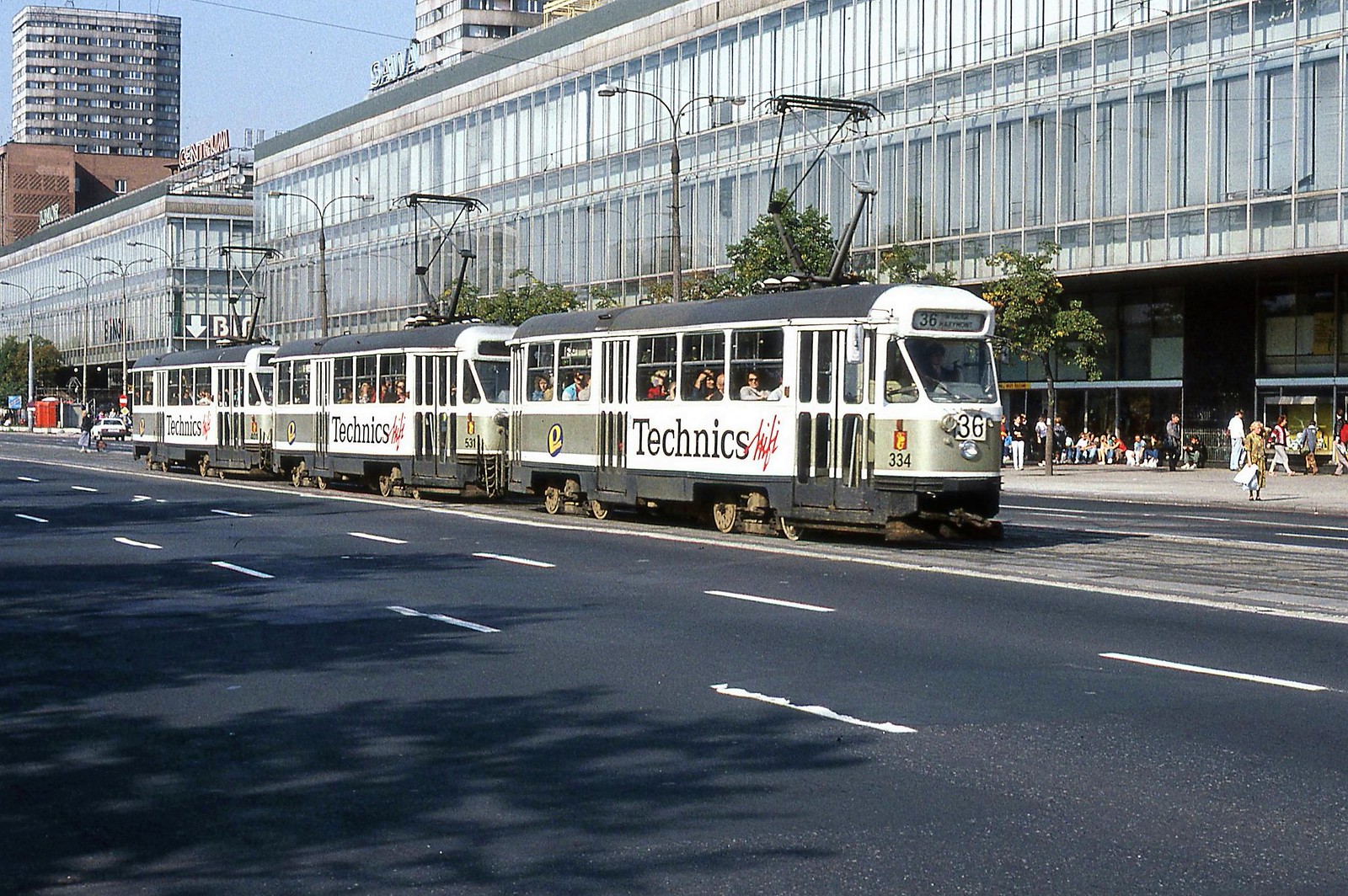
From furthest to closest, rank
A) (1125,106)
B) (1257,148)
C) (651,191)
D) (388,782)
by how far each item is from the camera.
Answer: (651,191) < (1125,106) < (1257,148) < (388,782)

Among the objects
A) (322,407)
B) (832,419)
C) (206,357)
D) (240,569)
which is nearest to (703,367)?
(832,419)

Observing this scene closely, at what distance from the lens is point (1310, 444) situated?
47438 millimetres

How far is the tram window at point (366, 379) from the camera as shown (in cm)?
3453

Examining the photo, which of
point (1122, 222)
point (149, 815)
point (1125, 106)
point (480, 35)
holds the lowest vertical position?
point (149, 815)

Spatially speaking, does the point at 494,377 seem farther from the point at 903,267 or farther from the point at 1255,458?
the point at 903,267

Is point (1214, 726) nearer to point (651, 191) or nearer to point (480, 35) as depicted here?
point (651, 191)

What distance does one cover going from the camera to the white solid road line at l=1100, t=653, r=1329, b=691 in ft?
32.9

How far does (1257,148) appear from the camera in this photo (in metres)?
42.7

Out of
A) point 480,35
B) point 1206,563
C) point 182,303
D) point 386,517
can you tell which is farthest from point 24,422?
point 1206,563

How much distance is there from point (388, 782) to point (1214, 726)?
4087 mm

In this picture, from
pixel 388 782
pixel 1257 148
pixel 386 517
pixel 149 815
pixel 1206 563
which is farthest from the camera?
pixel 1257 148

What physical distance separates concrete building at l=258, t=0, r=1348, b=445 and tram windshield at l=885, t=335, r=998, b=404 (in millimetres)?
23562

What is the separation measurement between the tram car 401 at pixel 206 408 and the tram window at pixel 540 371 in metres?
14.3

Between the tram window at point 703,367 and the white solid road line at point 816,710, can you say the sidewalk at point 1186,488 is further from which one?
the white solid road line at point 816,710
